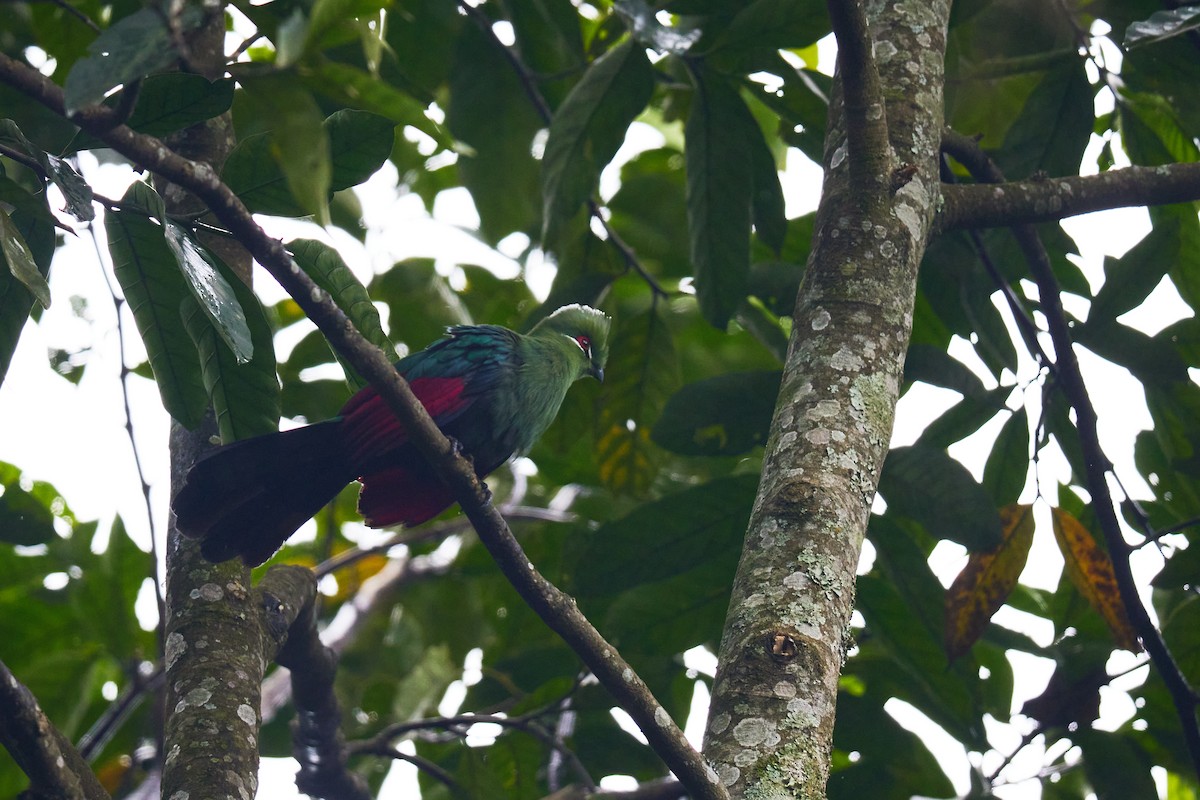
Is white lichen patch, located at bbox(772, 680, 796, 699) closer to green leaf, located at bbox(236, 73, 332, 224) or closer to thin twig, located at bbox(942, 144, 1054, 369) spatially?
green leaf, located at bbox(236, 73, 332, 224)

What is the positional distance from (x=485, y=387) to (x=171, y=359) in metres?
1.29

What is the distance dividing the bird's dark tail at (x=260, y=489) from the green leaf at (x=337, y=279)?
0.51 metres

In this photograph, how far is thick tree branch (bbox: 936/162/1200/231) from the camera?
→ 2.72m

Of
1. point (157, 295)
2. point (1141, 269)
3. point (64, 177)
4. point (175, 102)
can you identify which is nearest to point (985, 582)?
point (1141, 269)

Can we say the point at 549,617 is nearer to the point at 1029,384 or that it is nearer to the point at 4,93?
the point at 4,93

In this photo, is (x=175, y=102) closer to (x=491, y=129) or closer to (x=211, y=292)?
(x=211, y=292)

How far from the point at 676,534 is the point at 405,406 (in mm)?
1287

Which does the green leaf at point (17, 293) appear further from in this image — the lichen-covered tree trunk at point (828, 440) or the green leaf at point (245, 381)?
the lichen-covered tree trunk at point (828, 440)

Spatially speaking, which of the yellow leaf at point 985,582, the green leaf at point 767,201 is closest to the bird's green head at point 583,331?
the green leaf at point 767,201

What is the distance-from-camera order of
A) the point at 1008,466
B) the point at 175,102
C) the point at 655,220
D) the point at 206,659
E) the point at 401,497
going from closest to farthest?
the point at 175,102, the point at 206,659, the point at 1008,466, the point at 401,497, the point at 655,220

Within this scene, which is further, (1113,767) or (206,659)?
(1113,767)

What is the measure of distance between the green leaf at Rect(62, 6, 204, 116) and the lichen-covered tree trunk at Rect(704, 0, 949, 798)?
1.33 meters

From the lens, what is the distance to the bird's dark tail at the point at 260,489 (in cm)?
269

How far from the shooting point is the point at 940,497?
2986 mm
